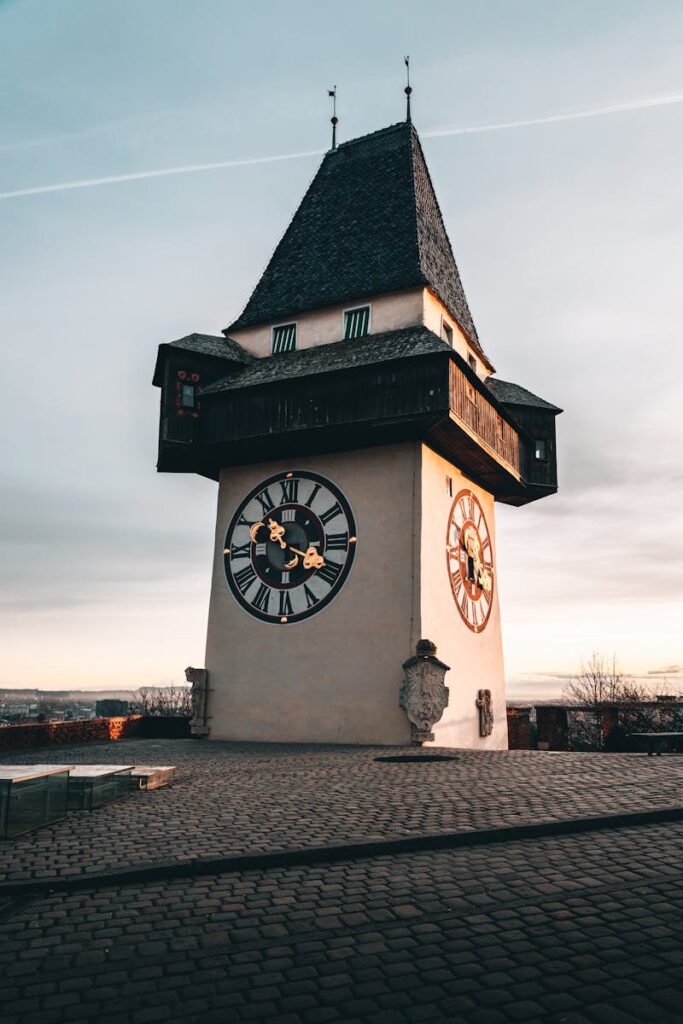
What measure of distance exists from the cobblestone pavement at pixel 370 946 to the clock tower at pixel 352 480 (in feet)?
34.6

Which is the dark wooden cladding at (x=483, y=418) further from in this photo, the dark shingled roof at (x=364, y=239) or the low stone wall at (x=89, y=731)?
the low stone wall at (x=89, y=731)

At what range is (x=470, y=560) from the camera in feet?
64.6

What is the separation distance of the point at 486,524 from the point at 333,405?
20.5 ft

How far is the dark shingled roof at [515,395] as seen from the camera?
2198cm

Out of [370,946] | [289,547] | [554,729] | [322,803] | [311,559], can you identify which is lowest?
[370,946]

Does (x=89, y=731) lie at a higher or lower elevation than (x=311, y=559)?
lower

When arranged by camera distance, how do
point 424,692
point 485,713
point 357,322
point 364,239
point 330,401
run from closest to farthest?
point 424,692 → point 330,401 → point 485,713 → point 357,322 → point 364,239

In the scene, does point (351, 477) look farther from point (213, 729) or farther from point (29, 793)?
point (29, 793)

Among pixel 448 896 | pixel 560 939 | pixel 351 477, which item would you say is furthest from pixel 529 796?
pixel 351 477

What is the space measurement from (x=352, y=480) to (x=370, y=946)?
45.1 feet

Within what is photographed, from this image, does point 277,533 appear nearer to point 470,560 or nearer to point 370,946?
point 470,560

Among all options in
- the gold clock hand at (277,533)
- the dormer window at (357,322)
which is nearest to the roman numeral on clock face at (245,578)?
the gold clock hand at (277,533)

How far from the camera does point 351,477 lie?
18.0 m

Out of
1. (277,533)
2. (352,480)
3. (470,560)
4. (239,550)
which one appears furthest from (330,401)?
(470,560)
